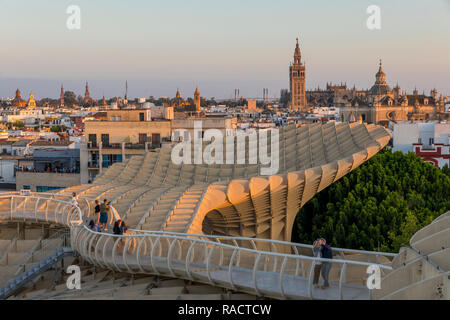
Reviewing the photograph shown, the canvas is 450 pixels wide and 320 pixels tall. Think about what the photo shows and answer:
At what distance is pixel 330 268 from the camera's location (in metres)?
9.52

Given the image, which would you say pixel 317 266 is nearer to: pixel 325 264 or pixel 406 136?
pixel 325 264

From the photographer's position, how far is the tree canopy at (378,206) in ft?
82.3

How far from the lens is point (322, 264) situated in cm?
950

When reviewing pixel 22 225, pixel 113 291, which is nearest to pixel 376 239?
pixel 22 225

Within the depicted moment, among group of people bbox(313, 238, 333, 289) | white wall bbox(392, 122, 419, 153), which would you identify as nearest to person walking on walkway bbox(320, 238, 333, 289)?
group of people bbox(313, 238, 333, 289)

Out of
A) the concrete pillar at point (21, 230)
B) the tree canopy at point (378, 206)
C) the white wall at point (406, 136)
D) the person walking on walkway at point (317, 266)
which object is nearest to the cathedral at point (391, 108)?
the white wall at point (406, 136)

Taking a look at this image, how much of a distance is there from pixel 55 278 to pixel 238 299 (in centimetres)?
703

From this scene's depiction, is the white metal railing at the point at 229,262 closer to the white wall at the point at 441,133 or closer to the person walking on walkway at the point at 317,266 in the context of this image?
the person walking on walkway at the point at 317,266

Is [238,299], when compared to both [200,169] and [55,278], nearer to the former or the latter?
[55,278]

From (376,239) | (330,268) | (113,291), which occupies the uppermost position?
(330,268)

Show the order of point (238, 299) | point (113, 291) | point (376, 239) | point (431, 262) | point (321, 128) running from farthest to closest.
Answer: point (321, 128) → point (376, 239) → point (113, 291) → point (238, 299) → point (431, 262)

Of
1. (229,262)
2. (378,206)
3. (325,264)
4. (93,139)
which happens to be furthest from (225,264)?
(93,139)
